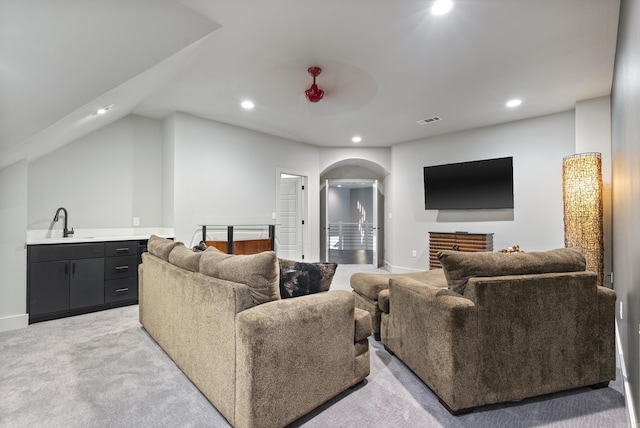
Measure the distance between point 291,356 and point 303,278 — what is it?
0.46 metres

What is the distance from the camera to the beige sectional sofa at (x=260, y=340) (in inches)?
57.6

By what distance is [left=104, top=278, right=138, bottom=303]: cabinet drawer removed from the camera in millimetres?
3680

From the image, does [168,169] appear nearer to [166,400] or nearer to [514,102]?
[166,400]

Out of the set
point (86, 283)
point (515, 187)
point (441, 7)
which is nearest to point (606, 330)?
point (441, 7)

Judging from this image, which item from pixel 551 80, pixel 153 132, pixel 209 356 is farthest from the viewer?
pixel 153 132

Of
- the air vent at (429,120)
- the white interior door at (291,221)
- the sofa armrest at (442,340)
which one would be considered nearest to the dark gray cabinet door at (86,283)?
the white interior door at (291,221)

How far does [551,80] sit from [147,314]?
16.0ft

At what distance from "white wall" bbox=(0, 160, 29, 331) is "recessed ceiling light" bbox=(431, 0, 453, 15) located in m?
4.17

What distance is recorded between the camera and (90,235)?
13.4ft

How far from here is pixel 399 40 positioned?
2.62m

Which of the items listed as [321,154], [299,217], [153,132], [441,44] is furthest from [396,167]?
[153,132]

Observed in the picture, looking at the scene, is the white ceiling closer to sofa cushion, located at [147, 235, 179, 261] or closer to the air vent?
the air vent

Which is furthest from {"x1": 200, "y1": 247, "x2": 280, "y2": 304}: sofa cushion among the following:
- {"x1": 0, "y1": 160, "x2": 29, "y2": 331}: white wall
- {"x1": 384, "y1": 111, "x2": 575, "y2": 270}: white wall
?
{"x1": 384, "y1": 111, "x2": 575, "y2": 270}: white wall

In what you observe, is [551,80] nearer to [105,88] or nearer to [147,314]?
[105,88]
